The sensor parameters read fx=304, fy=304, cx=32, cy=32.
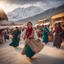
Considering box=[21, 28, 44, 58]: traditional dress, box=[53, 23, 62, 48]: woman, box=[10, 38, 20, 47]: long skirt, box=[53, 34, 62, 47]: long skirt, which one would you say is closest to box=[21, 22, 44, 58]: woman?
box=[21, 28, 44, 58]: traditional dress

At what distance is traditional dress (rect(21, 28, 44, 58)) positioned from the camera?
4.88m

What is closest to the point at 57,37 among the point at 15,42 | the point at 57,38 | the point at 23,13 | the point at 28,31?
the point at 57,38

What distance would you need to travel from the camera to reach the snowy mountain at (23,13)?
477cm

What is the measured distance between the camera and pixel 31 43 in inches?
194

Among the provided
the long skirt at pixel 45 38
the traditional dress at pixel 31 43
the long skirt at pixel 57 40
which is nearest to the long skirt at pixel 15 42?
the long skirt at pixel 45 38

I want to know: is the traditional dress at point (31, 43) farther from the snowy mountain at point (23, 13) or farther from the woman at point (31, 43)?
the snowy mountain at point (23, 13)

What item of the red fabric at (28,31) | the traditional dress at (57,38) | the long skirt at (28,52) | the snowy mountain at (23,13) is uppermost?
the snowy mountain at (23,13)

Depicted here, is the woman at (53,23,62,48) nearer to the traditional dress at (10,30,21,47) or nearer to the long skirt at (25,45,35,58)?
Answer: the traditional dress at (10,30,21,47)

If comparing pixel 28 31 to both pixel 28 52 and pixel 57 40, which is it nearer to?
pixel 28 52

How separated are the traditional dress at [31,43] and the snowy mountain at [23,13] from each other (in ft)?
0.84

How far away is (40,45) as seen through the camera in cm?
489

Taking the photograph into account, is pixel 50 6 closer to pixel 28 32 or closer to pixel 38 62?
pixel 28 32

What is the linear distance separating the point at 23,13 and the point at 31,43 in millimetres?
508

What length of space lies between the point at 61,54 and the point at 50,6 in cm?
80
